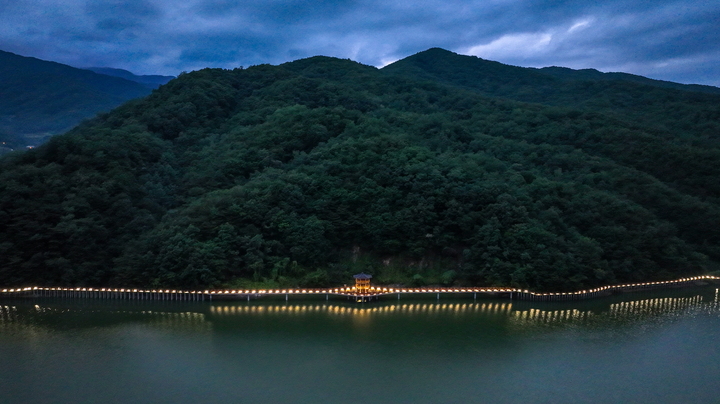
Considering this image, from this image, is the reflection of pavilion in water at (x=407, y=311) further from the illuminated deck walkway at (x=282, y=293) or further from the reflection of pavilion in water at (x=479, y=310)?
the illuminated deck walkway at (x=282, y=293)

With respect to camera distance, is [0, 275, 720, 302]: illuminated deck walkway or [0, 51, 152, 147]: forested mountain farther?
[0, 51, 152, 147]: forested mountain

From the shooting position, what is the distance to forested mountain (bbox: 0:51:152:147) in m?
84.3

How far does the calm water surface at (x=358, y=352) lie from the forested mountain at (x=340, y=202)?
3086 millimetres

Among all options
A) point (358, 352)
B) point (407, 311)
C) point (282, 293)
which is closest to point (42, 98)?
point (282, 293)

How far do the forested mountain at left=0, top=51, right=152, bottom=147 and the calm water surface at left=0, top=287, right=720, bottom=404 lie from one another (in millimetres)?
62874

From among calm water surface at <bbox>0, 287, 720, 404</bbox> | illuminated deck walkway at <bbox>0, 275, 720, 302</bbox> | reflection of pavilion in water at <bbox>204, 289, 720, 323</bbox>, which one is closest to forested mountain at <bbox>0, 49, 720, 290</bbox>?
illuminated deck walkway at <bbox>0, 275, 720, 302</bbox>

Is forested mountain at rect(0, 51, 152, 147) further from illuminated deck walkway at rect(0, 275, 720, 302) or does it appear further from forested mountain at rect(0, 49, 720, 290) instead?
illuminated deck walkway at rect(0, 275, 720, 302)

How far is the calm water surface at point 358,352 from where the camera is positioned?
19.5m

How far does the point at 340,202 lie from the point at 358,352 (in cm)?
1652

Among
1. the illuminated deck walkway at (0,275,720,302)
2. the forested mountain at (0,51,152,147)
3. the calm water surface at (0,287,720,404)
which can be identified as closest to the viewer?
the calm water surface at (0,287,720,404)

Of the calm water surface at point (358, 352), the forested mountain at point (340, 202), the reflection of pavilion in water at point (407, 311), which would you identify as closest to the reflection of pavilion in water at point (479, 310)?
the reflection of pavilion in water at point (407, 311)

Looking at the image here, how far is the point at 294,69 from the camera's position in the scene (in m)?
81.6

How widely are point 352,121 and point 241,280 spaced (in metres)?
23.1

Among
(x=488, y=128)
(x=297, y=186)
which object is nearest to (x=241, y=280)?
(x=297, y=186)
